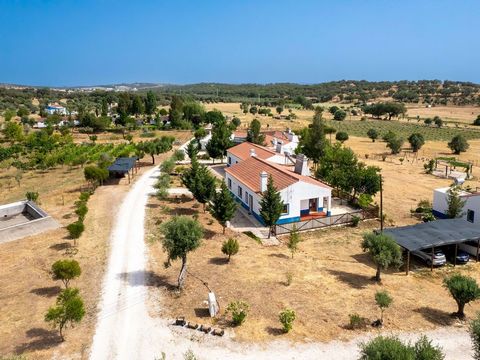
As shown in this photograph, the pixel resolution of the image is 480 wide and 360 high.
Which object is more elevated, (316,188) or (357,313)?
(316,188)

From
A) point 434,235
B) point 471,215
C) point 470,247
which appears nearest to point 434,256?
point 434,235

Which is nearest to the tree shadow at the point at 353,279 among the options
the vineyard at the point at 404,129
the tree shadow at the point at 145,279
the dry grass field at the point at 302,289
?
the dry grass field at the point at 302,289

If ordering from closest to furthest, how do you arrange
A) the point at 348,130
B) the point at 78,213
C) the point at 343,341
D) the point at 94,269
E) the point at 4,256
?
the point at 343,341, the point at 94,269, the point at 4,256, the point at 78,213, the point at 348,130

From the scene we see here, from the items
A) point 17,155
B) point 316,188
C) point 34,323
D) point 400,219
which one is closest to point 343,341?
point 34,323

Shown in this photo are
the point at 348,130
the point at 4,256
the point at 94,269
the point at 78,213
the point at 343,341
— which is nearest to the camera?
the point at 343,341

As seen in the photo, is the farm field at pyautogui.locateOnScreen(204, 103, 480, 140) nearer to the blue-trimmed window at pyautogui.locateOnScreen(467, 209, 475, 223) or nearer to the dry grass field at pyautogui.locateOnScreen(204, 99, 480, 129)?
the dry grass field at pyautogui.locateOnScreen(204, 99, 480, 129)

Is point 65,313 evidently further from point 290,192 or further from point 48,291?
point 290,192

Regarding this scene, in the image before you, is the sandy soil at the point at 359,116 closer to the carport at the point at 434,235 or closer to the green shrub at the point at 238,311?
the carport at the point at 434,235

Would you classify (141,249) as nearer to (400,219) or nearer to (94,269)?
(94,269)
